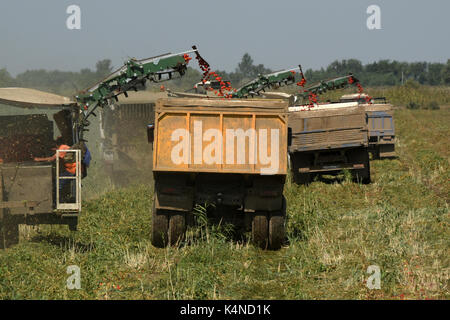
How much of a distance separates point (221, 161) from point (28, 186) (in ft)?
10.5

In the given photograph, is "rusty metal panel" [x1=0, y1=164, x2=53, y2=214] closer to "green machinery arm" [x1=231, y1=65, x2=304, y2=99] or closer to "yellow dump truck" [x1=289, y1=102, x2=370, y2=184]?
"yellow dump truck" [x1=289, y1=102, x2=370, y2=184]

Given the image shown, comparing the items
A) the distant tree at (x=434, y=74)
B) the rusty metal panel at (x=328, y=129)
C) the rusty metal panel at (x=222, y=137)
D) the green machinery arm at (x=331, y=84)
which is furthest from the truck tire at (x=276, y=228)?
the distant tree at (x=434, y=74)

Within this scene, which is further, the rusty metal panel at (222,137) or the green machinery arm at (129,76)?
the green machinery arm at (129,76)

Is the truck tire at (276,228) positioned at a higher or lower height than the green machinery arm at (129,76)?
lower

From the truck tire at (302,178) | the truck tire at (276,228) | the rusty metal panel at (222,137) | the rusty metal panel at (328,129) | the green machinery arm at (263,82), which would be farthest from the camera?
the green machinery arm at (263,82)

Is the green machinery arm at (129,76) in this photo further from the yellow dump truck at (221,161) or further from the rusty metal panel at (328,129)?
the yellow dump truck at (221,161)

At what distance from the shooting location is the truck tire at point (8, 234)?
9.99 m

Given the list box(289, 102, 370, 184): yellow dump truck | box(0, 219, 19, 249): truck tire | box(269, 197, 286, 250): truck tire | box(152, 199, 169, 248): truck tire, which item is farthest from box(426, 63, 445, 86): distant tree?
box(0, 219, 19, 249): truck tire

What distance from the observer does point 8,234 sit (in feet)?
33.8

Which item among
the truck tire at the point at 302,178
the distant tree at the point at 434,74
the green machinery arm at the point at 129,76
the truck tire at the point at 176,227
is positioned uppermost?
the distant tree at the point at 434,74

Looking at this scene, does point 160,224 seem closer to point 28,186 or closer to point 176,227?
point 176,227

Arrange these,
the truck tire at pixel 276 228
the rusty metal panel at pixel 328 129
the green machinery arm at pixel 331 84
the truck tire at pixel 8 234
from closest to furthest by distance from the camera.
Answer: the truck tire at pixel 276 228
the truck tire at pixel 8 234
the rusty metal panel at pixel 328 129
the green machinery arm at pixel 331 84

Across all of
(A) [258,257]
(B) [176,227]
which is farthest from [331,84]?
(A) [258,257]

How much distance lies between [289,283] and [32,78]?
6138 cm
